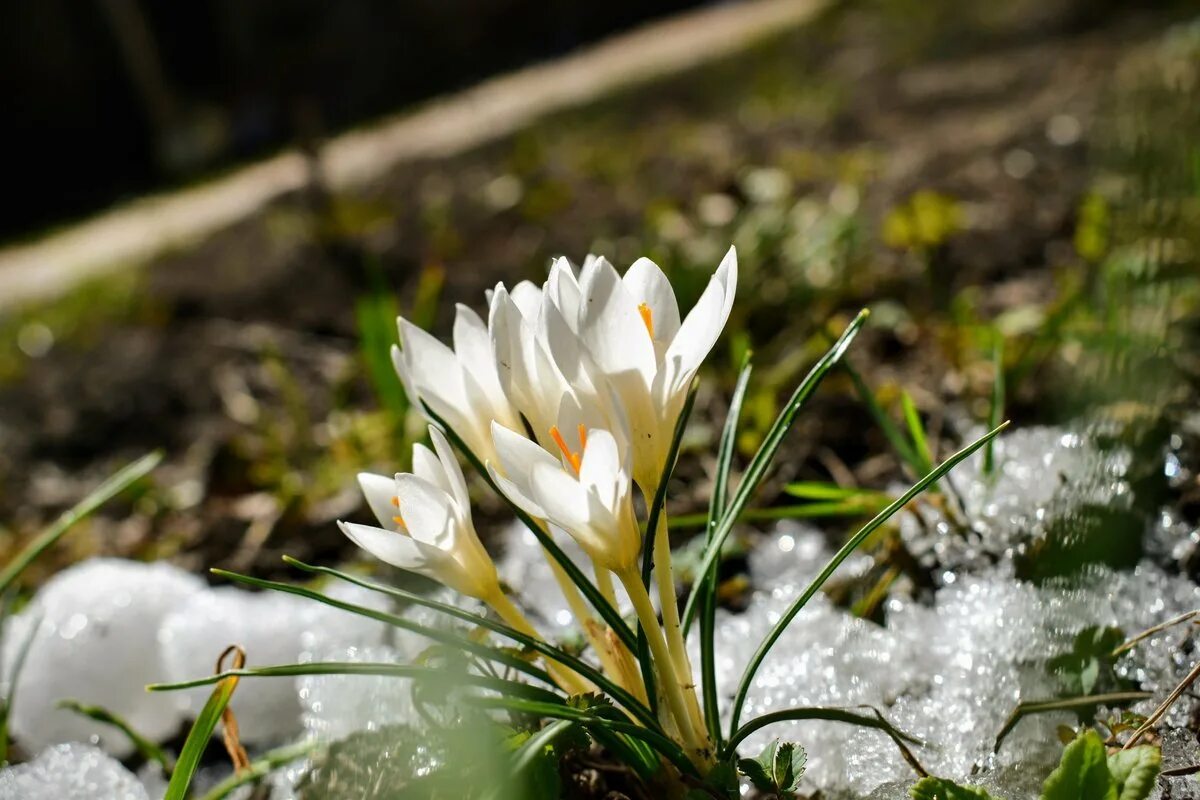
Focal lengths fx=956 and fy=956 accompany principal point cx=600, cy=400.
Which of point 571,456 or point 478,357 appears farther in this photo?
point 478,357

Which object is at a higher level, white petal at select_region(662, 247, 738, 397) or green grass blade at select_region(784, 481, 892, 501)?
white petal at select_region(662, 247, 738, 397)

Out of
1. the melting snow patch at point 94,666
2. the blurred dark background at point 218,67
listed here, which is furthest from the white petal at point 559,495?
the blurred dark background at point 218,67

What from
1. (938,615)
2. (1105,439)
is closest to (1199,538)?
(1105,439)

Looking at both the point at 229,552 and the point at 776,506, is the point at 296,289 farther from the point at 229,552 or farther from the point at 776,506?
the point at 776,506

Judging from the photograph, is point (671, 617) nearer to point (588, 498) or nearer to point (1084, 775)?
point (588, 498)

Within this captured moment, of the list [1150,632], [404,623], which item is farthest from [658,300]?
[1150,632]

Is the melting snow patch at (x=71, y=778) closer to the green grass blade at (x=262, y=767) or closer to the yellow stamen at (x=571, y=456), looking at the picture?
the green grass blade at (x=262, y=767)

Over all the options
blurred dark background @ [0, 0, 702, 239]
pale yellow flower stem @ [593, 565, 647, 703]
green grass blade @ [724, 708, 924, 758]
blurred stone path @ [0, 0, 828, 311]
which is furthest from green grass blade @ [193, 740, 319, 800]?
blurred dark background @ [0, 0, 702, 239]

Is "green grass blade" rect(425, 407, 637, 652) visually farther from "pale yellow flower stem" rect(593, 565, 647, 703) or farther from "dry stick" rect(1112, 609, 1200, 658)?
"dry stick" rect(1112, 609, 1200, 658)
